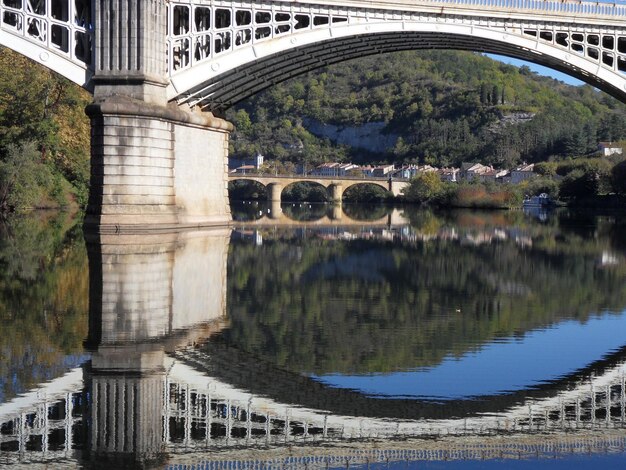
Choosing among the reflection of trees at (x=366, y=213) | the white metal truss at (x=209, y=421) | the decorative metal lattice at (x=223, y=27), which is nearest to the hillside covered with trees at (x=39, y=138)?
the decorative metal lattice at (x=223, y=27)

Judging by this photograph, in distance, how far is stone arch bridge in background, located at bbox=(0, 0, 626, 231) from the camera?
141 ft

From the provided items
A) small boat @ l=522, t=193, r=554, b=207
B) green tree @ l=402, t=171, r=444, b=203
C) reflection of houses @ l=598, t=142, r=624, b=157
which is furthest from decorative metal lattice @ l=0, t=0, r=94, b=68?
reflection of houses @ l=598, t=142, r=624, b=157

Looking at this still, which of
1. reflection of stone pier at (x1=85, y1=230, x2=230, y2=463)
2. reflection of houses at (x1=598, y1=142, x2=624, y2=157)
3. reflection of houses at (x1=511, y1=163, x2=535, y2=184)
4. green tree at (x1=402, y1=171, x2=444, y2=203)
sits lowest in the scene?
reflection of stone pier at (x1=85, y1=230, x2=230, y2=463)

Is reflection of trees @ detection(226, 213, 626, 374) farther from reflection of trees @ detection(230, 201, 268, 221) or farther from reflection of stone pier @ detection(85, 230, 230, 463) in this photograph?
reflection of trees @ detection(230, 201, 268, 221)

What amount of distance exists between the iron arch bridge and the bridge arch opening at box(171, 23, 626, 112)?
0.16ft

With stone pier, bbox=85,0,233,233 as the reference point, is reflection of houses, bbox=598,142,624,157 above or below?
above

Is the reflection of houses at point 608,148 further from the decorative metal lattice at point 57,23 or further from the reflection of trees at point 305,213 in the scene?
the decorative metal lattice at point 57,23

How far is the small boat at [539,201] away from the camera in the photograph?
127000 millimetres

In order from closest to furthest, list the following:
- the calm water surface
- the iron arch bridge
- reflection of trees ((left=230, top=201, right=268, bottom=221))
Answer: the calm water surface, the iron arch bridge, reflection of trees ((left=230, top=201, right=268, bottom=221))

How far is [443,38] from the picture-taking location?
171ft

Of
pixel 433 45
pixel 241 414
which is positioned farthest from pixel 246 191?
pixel 241 414

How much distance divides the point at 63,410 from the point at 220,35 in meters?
38.2

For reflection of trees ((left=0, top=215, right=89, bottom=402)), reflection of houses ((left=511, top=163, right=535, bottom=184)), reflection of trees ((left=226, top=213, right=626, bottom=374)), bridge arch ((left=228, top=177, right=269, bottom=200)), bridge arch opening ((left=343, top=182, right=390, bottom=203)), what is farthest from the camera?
reflection of houses ((left=511, top=163, right=535, bottom=184))

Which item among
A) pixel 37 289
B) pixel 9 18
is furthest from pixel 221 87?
Result: pixel 37 289
